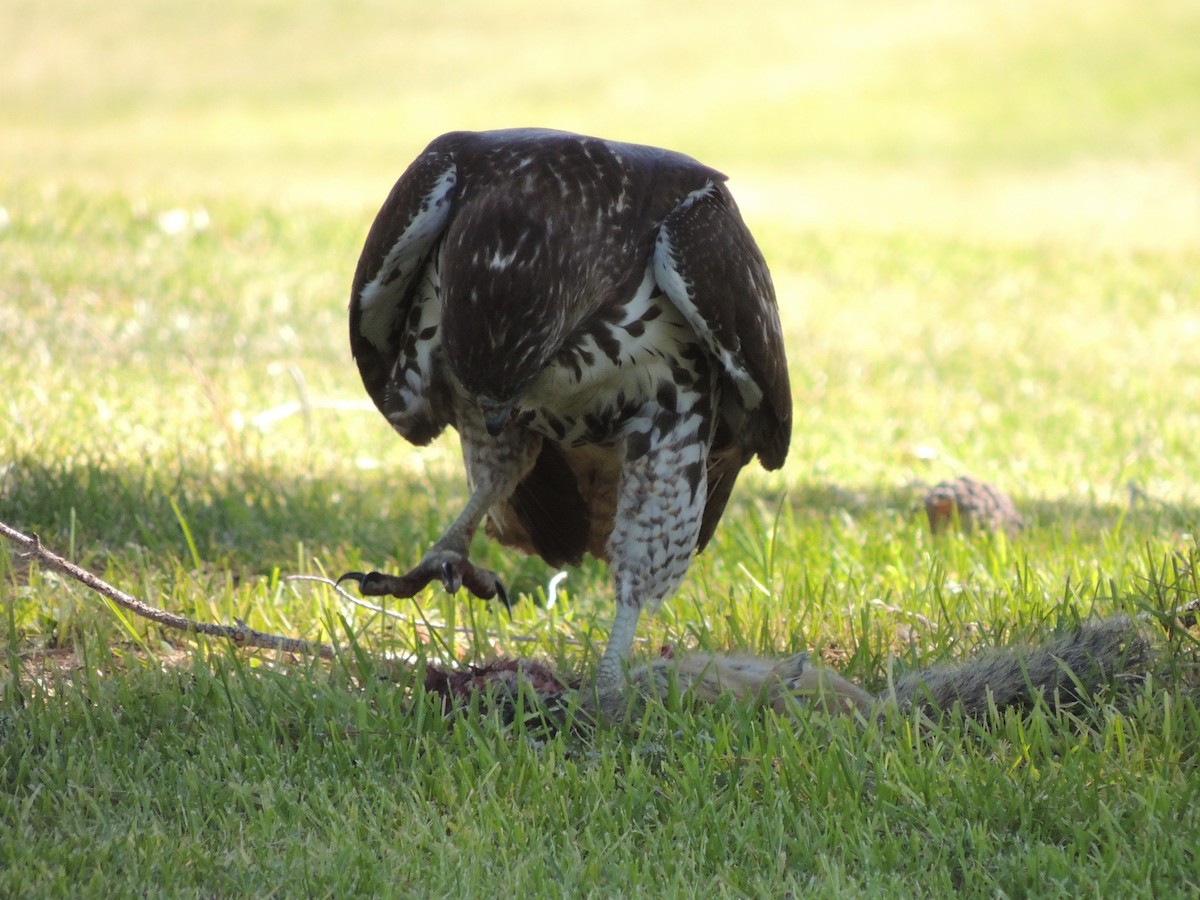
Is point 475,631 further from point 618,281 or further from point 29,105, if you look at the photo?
point 29,105

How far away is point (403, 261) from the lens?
153 inches

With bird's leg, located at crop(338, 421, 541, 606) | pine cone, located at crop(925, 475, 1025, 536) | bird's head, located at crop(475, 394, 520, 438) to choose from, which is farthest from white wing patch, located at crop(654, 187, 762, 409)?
pine cone, located at crop(925, 475, 1025, 536)

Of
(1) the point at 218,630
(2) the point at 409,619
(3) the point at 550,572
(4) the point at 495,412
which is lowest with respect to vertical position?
(3) the point at 550,572

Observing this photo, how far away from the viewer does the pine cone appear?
5.39 metres

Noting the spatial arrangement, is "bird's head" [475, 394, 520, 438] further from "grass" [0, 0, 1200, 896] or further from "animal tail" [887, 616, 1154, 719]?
"animal tail" [887, 616, 1154, 719]

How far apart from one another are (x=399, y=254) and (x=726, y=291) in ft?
2.80

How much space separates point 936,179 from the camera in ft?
62.5

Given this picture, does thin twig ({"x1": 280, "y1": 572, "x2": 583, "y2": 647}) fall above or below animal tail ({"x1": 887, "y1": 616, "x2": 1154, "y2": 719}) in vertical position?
below

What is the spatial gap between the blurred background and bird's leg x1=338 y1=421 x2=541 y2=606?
31.4ft

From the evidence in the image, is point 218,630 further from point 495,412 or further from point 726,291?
point 726,291

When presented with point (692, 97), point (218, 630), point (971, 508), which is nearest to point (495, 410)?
point (218, 630)

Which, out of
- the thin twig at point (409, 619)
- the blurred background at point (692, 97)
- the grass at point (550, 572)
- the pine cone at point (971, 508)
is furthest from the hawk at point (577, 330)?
the blurred background at point (692, 97)

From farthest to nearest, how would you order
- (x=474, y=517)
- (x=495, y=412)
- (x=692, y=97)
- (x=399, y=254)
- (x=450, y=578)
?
(x=692, y=97), (x=474, y=517), (x=450, y=578), (x=399, y=254), (x=495, y=412)

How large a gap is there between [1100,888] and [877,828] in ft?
1.46
